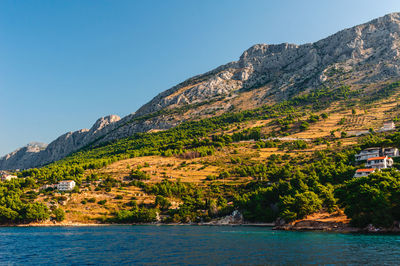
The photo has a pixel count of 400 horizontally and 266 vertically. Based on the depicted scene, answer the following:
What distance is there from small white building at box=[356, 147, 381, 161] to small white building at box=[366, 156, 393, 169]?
7721 millimetres

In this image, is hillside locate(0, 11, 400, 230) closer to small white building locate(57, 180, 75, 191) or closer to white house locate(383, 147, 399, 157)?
small white building locate(57, 180, 75, 191)

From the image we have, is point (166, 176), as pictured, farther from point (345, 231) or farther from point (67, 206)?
point (345, 231)

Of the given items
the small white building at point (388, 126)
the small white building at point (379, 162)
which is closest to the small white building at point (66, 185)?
the small white building at point (379, 162)

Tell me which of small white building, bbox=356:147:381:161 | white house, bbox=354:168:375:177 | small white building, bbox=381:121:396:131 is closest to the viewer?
white house, bbox=354:168:375:177

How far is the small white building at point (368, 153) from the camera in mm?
103500

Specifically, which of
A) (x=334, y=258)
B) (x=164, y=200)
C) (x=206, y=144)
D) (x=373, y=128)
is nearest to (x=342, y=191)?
(x=334, y=258)

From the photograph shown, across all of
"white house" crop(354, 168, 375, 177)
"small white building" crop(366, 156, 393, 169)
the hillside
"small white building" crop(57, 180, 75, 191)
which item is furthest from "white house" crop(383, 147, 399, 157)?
"small white building" crop(57, 180, 75, 191)

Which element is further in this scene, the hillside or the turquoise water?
the hillside

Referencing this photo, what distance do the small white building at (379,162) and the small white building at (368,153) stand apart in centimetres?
772

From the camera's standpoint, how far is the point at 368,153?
10444 centimetres

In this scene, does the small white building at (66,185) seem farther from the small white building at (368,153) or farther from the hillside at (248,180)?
the small white building at (368,153)

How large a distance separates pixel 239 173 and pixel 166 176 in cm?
3266

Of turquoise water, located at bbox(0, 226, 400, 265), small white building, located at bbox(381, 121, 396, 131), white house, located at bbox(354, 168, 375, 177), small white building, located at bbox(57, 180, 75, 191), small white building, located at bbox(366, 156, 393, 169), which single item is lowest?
turquoise water, located at bbox(0, 226, 400, 265)

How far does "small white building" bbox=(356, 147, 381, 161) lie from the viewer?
10350 cm
